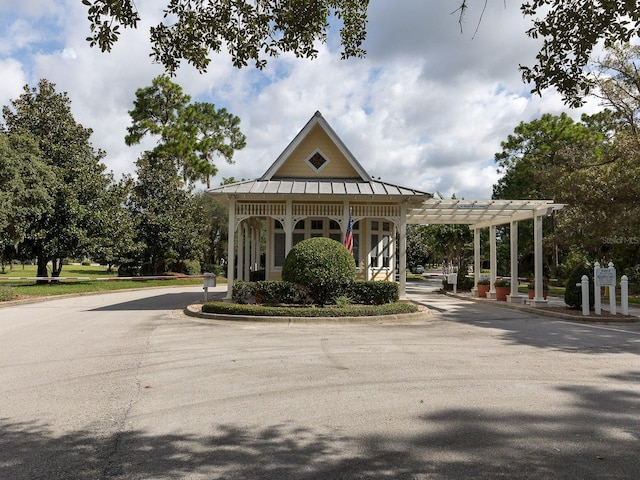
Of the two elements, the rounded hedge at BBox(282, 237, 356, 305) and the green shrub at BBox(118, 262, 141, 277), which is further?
the green shrub at BBox(118, 262, 141, 277)

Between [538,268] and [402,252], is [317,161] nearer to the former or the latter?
[402,252]

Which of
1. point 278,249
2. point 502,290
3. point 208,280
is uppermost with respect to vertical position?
point 278,249

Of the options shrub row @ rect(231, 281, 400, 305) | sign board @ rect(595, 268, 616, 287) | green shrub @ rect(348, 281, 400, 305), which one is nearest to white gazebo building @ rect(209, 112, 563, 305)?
shrub row @ rect(231, 281, 400, 305)

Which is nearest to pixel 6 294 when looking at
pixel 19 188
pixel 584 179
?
pixel 19 188

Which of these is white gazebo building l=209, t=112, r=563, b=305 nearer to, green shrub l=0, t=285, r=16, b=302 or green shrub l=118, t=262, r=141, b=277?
green shrub l=0, t=285, r=16, b=302

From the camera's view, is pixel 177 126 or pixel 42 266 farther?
pixel 177 126

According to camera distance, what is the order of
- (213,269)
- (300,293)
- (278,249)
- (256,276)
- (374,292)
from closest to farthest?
(300,293), (374,292), (278,249), (256,276), (213,269)

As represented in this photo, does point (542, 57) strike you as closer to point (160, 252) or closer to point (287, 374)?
point (287, 374)

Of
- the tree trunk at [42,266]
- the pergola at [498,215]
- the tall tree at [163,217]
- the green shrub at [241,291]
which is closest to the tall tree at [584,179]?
the pergola at [498,215]

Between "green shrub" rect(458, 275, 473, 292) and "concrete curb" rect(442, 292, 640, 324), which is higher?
"green shrub" rect(458, 275, 473, 292)

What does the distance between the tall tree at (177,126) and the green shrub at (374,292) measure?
101 feet

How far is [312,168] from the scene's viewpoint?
19.6 meters

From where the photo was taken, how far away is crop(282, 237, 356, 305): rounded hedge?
14000mm

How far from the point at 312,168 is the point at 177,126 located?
26617mm
